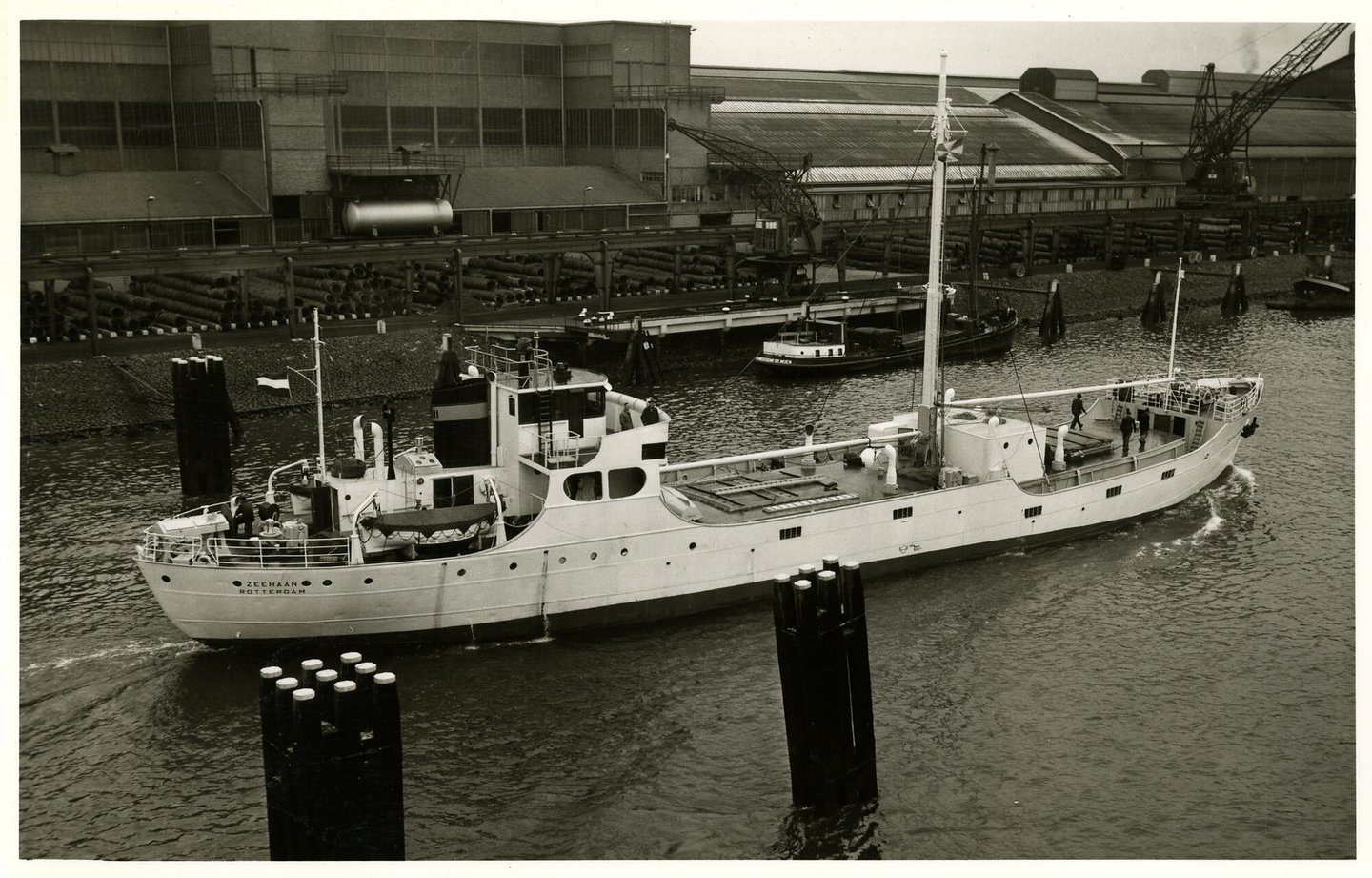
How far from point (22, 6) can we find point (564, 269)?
197 ft

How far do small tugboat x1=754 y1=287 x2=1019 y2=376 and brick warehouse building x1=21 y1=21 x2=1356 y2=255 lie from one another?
8.27 m

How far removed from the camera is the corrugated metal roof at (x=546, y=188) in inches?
3157

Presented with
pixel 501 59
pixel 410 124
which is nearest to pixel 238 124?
pixel 410 124

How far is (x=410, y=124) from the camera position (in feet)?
264

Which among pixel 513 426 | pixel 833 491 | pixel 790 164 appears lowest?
pixel 833 491

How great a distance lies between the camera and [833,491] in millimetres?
37219

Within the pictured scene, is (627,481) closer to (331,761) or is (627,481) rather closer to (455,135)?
(331,761)

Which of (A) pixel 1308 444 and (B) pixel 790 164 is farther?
(B) pixel 790 164

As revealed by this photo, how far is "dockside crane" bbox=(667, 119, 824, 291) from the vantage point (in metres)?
79.8

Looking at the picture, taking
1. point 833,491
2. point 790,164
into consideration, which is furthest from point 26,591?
point 790,164

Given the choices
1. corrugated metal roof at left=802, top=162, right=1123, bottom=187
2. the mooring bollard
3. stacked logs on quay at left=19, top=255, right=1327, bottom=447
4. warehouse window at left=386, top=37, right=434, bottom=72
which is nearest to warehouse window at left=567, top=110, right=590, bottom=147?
warehouse window at left=386, top=37, right=434, bottom=72

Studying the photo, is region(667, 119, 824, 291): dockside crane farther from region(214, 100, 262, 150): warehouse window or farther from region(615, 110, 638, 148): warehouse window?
region(214, 100, 262, 150): warehouse window

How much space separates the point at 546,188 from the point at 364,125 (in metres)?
11.5
